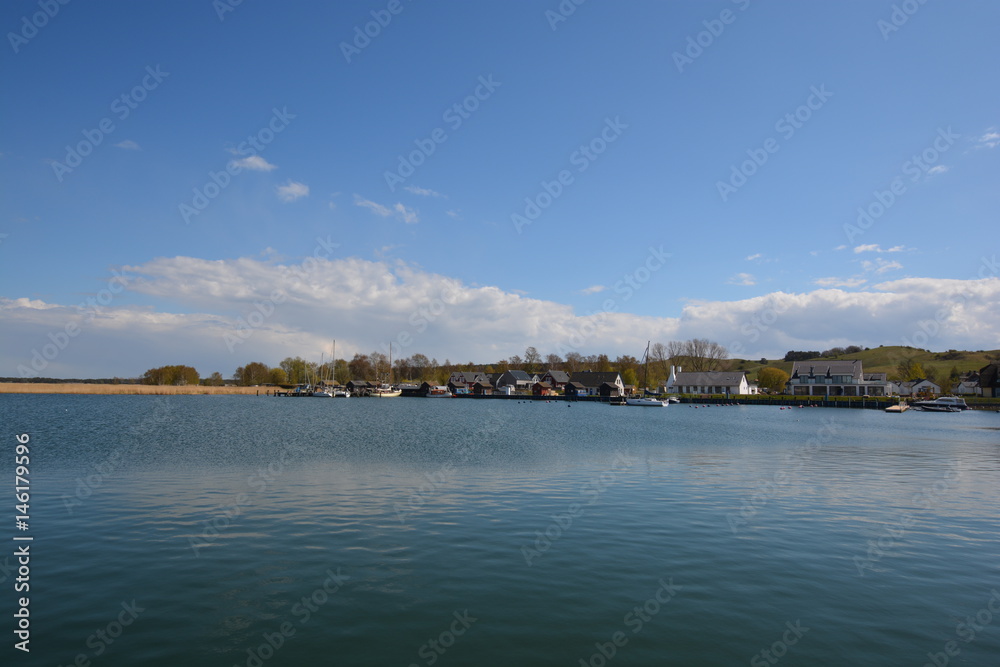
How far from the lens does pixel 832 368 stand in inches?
5187

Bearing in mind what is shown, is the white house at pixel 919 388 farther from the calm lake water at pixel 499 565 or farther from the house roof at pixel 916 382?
the calm lake water at pixel 499 565

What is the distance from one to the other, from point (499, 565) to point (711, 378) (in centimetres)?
14203

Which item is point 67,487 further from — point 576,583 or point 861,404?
point 861,404

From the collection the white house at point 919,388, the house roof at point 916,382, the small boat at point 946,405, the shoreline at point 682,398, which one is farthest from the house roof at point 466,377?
the house roof at point 916,382

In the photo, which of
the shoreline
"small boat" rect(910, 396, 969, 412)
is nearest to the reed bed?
the shoreline

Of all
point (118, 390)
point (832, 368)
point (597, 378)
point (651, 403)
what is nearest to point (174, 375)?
point (118, 390)

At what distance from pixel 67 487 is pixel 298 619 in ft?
51.2

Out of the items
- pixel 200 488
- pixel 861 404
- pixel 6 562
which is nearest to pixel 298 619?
pixel 6 562

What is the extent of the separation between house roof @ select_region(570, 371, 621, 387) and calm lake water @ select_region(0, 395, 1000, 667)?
126 metres

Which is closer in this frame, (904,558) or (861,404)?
(904,558)

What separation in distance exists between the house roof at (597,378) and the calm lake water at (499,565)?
12641cm

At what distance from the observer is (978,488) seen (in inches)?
899

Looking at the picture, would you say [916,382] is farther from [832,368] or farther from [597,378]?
[597,378]

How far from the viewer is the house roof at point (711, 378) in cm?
14039
